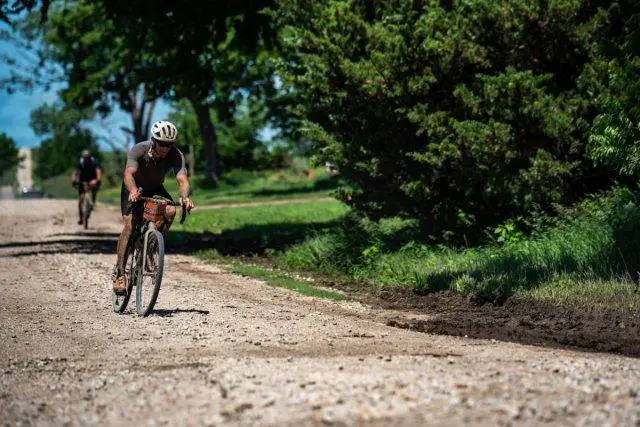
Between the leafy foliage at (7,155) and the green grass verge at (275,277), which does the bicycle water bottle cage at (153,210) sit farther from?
the leafy foliage at (7,155)

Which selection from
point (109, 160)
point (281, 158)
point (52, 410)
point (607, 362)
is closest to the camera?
point (52, 410)

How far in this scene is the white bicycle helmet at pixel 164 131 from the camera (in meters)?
10.2

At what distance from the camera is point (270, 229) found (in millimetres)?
24297

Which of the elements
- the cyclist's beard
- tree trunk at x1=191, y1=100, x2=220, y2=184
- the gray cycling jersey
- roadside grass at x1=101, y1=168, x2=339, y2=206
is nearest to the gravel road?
the gray cycling jersey

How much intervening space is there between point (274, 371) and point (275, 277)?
789 cm

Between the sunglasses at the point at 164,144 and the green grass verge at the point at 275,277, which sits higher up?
the sunglasses at the point at 164,144

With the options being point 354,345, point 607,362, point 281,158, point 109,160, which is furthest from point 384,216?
point 109,160

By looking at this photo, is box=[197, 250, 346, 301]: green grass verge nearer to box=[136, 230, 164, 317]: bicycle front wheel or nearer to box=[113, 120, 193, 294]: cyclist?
box=[136, 230, 164, 317]: bicycle front wheel

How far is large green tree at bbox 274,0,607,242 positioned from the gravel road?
10.6ft

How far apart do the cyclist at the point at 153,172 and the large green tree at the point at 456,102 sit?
426 cm

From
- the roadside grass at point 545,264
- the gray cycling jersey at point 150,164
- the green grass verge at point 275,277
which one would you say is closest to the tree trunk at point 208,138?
the green grass verge at point 275,277

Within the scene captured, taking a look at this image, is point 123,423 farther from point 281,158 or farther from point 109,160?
point 109,160

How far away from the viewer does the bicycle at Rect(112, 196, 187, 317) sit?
1045cm

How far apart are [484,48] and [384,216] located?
11.5 feet
